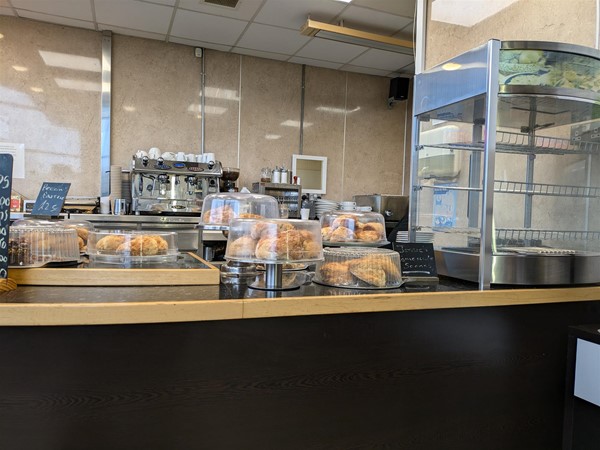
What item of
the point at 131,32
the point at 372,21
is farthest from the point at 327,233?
the point at 131,32

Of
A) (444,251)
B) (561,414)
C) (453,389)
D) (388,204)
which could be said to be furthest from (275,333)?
(388,204)

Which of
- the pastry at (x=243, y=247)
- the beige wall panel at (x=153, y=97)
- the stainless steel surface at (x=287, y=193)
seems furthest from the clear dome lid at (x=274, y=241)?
the beige wall panel at (x=153, y=97)

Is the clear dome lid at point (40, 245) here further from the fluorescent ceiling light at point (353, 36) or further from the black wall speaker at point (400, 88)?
the black wall speaker at point (400, 88)

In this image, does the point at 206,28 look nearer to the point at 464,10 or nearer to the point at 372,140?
the point at 372,140

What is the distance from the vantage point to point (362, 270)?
143 cm

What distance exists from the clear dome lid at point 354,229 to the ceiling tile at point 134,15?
328cm

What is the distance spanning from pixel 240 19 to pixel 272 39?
552 millimetres

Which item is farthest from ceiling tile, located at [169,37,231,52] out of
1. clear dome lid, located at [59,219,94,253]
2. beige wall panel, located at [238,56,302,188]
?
clear dome lid, located at [59,219,94,253]

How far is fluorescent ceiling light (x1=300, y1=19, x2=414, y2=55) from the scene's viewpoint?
3999 mm

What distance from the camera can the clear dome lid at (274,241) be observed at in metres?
1.26

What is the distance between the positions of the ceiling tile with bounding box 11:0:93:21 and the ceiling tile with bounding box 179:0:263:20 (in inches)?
37.4

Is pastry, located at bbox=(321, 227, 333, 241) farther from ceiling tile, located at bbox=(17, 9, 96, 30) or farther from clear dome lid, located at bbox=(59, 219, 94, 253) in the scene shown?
ceiling tile, located at bbox=(17, 9, 96, 30)

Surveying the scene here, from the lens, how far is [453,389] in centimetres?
144

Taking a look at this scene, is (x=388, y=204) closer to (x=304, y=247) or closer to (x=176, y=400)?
(x=304, y=247)
